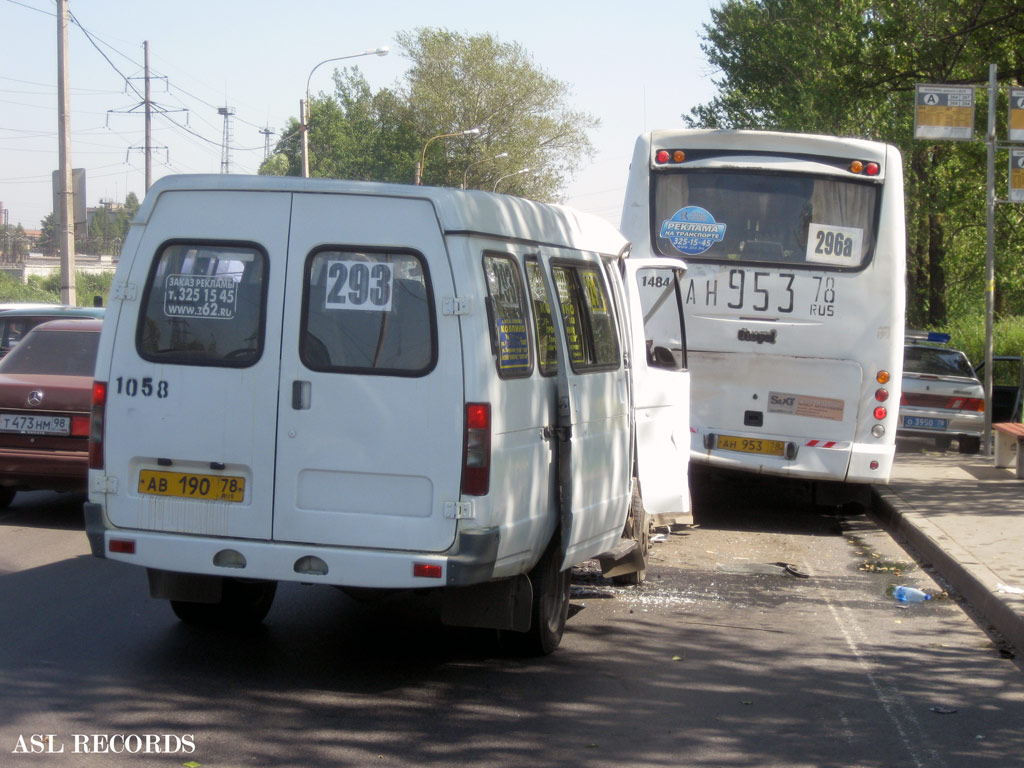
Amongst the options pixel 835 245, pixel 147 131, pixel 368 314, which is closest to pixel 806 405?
pixel 835 245

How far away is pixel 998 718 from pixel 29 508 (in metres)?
8.47

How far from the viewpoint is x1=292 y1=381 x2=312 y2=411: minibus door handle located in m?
5.38

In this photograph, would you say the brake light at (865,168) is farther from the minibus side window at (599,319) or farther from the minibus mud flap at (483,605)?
the minibus mud flap at (483,605)

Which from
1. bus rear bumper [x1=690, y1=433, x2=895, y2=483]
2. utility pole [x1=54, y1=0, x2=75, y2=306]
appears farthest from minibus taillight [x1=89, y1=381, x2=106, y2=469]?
utility pole [x1=54, y1=0, x2=75, y2=306]

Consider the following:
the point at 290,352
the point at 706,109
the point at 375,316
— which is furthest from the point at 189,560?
the point at 706,109

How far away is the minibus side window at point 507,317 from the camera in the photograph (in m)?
5.43

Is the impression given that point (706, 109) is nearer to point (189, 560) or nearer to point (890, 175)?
point (890, 175)

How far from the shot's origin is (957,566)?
8773 millimetres

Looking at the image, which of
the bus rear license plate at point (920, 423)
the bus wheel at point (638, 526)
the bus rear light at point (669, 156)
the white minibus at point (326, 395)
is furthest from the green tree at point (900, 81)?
the white minibus at point (326, 395)

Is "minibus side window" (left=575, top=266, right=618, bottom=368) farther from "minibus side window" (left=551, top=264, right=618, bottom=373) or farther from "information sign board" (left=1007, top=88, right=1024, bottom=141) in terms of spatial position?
"information sign board" (left=1007, top=88, right=1024, bottom=141)

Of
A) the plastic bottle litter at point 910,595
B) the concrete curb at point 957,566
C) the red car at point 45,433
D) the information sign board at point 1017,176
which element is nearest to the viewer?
the concrete curb at point 957,566

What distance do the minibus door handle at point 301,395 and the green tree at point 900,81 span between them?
1528 cm

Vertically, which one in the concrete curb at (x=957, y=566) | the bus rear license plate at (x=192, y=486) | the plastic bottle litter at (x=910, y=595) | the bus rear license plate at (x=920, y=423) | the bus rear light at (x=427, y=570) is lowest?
the plastic bottle litter at (x=910, y=595)

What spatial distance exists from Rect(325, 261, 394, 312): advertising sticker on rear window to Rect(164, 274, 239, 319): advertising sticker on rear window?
1.53ft
